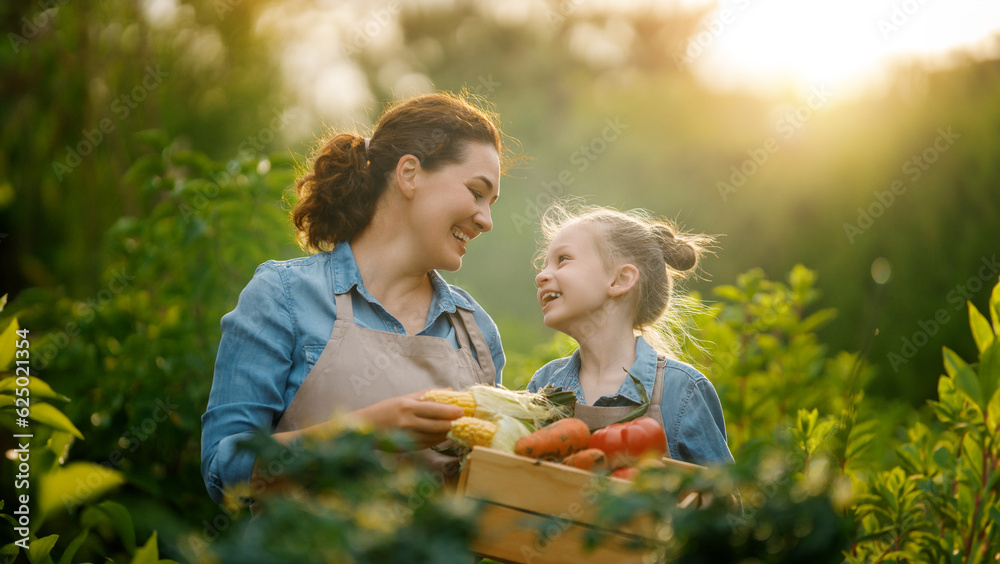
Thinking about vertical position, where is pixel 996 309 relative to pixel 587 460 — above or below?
above

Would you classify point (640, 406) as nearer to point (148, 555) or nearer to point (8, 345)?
point (148, 555)

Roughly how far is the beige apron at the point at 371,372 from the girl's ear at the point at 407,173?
0.36 m

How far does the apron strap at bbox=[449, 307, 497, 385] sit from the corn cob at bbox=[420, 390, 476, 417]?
0.49 metres

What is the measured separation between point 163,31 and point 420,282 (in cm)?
350

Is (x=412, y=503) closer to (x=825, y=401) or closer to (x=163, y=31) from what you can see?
(x=825, y=401)

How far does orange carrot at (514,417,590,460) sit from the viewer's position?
1.44 meters

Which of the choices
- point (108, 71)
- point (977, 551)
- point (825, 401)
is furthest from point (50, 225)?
point (977, 551)

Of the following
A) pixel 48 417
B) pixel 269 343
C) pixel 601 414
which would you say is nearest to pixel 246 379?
pixel 269 343

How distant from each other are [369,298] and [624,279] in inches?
29.8

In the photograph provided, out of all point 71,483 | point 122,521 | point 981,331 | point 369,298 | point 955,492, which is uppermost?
point 981,331

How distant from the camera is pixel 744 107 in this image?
5.40 meters

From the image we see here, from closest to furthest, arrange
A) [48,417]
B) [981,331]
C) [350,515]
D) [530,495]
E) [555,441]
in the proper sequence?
[350,515] < [530,495] < [555,441] < [48,417] < [981,331]

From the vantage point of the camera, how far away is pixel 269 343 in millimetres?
1763

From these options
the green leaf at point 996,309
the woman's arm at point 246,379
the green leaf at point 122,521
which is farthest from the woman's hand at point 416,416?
the green leaf at point 996,309
